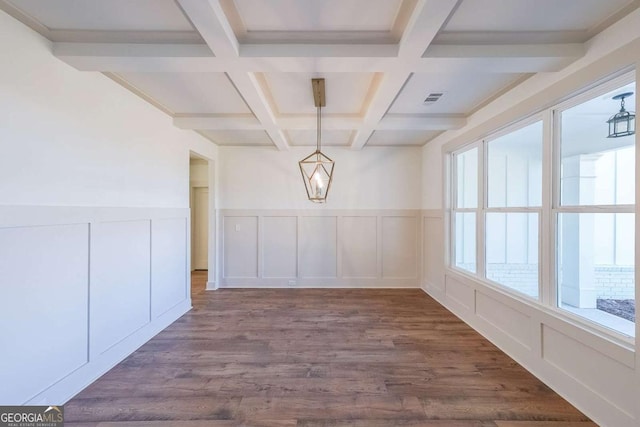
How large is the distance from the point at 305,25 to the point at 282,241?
381cm

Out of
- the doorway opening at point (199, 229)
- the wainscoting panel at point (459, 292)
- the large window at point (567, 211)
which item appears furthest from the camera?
the doorway opening at point (199, 229)

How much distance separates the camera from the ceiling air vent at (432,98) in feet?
9.60

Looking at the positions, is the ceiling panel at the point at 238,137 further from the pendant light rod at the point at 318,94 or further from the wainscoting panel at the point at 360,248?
the wainscoting panel at the point at 360,248

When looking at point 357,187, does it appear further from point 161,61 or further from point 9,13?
point 9,13

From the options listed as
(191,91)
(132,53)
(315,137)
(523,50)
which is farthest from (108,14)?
(315,137)

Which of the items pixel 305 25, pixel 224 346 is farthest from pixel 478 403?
pixel 305 25

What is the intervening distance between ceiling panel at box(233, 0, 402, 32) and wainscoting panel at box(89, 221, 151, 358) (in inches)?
81.6

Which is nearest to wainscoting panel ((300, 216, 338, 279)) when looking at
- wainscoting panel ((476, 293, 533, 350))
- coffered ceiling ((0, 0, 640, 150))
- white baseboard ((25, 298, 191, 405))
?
white baseboard ((25, 298, 191, 405))

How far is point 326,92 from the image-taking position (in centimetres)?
286

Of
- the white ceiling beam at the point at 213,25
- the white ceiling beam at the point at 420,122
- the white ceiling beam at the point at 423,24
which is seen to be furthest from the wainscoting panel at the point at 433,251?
the white ceiling beam at the point at 213,25

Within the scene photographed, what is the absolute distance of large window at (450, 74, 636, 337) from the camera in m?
1.89

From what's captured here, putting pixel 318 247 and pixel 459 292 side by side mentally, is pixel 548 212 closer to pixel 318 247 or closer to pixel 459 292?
pixel 459 292

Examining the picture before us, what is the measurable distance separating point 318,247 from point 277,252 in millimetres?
753

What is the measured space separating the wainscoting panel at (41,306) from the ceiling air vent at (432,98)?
11.1 feet
